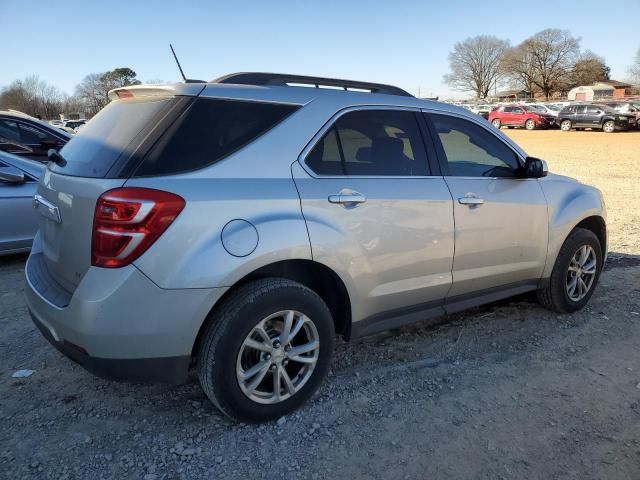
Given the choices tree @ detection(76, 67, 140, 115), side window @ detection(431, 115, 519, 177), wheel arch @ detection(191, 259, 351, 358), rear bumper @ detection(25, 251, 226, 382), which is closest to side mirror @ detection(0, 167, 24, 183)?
rear bumper @ detection(25, 251, 226, 382)

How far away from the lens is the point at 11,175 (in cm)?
530

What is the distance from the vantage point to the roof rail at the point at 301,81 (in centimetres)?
292

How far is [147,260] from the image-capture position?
2.29 metres

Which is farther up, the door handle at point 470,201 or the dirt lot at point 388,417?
the door handle at point 470,201

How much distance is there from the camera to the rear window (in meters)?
2.49

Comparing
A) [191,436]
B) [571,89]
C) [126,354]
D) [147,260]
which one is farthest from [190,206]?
[571,89]

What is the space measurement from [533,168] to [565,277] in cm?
105

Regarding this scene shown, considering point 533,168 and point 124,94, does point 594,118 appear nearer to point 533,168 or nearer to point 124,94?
point 533,168

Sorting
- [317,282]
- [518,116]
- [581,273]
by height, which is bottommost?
[581,273]

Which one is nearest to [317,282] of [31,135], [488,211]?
[488,211]

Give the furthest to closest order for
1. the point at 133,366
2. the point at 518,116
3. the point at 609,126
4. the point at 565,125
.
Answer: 1. the point at 518,116
2. the point at 565,125
3. the point at 609,126
4. the point at 133,366

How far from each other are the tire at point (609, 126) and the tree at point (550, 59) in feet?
217

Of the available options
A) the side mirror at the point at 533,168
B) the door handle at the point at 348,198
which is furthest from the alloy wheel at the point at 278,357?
the side mirror at the point at 533,168

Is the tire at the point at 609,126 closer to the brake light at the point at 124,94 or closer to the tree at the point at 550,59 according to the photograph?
the brake light at the point at 124,94
